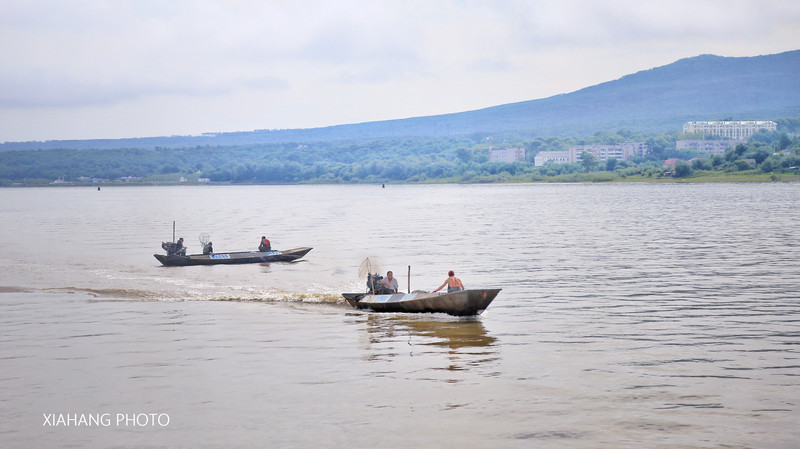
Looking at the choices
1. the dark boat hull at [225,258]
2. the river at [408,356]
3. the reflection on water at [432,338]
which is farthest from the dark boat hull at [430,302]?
the dark boat hull at [225,258]

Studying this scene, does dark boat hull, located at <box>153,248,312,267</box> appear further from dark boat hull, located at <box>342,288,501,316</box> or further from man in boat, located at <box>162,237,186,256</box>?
dark boat hull, located at <box>342,288,501,316</box>

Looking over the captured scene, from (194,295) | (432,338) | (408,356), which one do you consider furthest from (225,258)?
(408,356)

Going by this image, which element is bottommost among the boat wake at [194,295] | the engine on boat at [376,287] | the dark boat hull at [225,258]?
the boat wake at [194,295]

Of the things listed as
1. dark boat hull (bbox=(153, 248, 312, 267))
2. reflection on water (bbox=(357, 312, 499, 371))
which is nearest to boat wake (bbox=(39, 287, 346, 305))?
reflection on water (bbox=(357, 312, 499, 371))

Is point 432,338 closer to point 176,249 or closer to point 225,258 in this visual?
point 225,258

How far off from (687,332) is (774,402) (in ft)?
28.2

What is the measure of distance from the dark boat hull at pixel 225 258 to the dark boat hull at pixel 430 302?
20637 millimetres

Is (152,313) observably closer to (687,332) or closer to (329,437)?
(329,437)

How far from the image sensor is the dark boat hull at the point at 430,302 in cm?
3191

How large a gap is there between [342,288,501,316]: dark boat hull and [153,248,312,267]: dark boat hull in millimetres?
20637

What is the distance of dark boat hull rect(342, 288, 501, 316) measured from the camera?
105 feet

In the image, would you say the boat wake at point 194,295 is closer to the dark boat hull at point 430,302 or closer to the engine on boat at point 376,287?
the engine on boat at point 376,287

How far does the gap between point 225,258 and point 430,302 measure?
82.0ft

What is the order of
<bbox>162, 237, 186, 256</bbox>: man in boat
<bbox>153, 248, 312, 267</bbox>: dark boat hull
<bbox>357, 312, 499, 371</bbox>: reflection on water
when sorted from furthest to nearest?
<bbox>162, 237, 186, 256</bbox>: man in boat → <bbox>153, 248, 312, 267</bbox>: dark boat hull → <bbox>357, 312, 499, 371</bbox>: reflection on water
